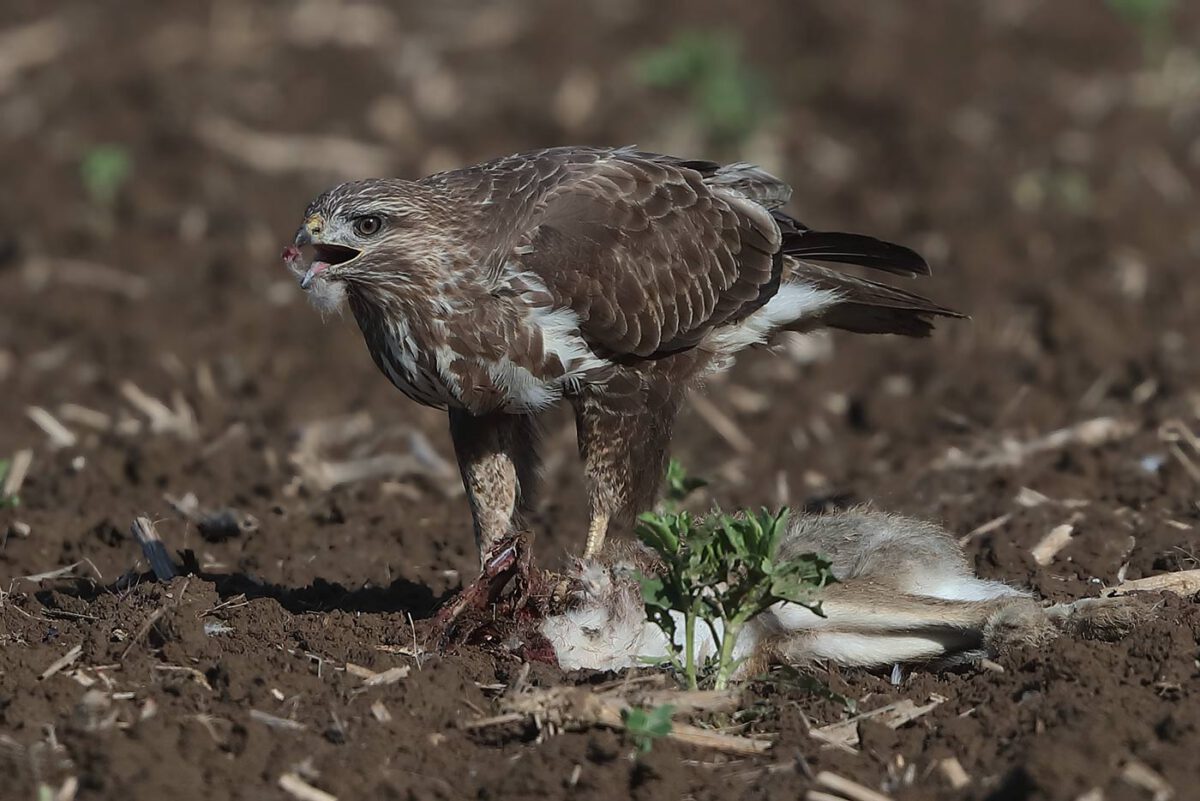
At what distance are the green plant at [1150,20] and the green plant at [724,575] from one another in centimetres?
920

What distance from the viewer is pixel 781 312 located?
268 inches

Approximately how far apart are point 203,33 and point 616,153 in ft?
26.9

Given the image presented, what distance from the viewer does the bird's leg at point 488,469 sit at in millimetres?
6176

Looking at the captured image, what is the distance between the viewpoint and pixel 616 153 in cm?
655

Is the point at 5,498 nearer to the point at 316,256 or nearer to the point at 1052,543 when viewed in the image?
the point at 316,256

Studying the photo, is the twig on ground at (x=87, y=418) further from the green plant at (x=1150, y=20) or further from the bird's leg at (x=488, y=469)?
the green plant at (x=1150, y=20)

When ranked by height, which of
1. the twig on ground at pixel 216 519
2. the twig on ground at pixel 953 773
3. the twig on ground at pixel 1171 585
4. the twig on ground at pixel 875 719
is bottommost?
the twig on ground at pixel 216 519

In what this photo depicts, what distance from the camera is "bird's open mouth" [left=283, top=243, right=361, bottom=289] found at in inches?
220

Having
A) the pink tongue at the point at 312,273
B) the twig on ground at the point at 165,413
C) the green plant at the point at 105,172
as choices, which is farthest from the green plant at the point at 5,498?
the green plant at the point at 105,172

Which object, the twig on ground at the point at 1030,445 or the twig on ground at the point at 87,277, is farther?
the twig on ground at the point at 87,277

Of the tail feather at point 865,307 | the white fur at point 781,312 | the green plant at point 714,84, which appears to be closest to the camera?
the white fur at point 781,312

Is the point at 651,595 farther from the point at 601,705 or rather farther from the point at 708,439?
the point at 708,439

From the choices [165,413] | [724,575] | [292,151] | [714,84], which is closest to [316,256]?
[724,575]

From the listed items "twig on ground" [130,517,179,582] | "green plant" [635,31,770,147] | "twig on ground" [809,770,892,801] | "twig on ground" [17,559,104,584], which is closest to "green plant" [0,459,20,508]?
"twig on ground" [17,559,104,584]
